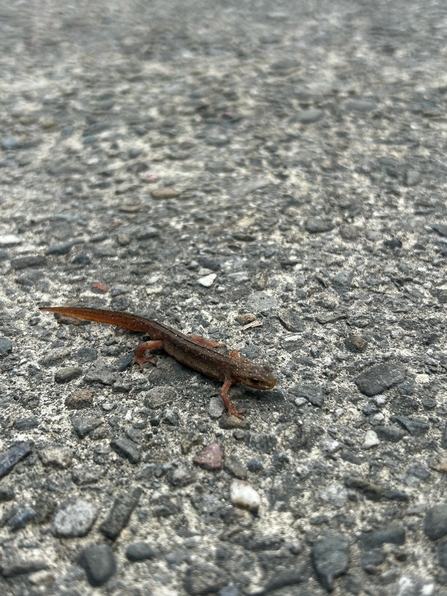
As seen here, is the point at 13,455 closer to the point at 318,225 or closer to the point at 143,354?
the point at 143,354

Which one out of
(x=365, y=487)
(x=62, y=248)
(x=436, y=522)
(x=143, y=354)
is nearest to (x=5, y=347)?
(x=143, y=354)

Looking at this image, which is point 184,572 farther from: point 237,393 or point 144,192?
point 144,192

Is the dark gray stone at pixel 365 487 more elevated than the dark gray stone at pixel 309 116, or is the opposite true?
the dark gray stone at pixel 309 116

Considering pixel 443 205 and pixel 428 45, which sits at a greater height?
pixel 428 45

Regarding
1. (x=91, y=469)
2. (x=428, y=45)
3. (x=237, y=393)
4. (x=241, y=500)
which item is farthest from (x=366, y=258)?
(x=428, y=45)

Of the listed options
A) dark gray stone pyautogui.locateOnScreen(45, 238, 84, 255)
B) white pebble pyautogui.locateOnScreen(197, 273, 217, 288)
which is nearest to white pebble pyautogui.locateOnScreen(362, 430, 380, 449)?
white pebble pyautogui.locateOnScreen(197, 273, 217, 288)

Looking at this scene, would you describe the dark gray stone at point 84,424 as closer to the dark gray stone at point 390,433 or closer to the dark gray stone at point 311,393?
the dark gray stone at point 311,393

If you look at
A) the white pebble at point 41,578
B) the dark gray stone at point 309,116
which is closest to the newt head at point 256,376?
the white pebble at point 41,578
